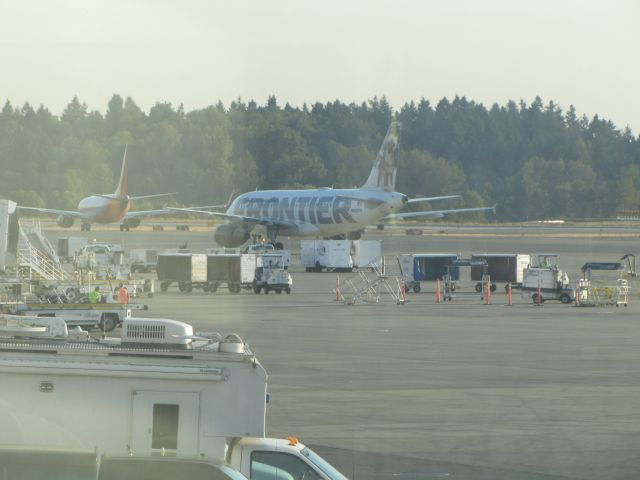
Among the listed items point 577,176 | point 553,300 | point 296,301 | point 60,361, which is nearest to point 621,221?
point 577,176

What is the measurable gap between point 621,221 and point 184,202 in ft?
139

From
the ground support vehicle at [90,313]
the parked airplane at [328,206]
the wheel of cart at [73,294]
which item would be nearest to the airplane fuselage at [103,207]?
the wheel of cart at [73,294]

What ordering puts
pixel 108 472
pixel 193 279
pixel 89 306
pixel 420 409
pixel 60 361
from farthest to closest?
pixel 193 279
pixel 89 306
pixel 420 409
pixel 60 361
pixel 108 472

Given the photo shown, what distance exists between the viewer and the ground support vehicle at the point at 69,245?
69.4 metres

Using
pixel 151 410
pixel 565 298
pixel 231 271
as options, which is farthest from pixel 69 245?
pixel 151 410

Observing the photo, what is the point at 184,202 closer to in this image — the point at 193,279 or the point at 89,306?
the point at 193,279

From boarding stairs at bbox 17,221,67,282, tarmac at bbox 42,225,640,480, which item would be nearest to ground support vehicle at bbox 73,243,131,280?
boarding stairs at bbox 17,221,67,282

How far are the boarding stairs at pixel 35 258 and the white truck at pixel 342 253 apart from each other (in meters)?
27.1

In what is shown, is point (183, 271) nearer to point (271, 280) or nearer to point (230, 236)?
point (271, 280)

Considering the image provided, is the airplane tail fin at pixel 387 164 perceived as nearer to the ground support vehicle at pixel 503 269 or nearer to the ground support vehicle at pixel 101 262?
the ground support vehicle at pixel 101 262

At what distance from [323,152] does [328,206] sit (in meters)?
7.11

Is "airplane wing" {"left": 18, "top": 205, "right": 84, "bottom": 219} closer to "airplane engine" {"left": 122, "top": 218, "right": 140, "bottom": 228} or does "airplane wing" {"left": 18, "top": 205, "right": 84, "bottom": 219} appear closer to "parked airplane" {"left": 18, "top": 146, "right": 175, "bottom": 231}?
"parked airplane" {"left": 18, "top": 146, "right": 175, "bottom": 231}

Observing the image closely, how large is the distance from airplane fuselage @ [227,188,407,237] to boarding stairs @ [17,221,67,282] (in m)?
32.5

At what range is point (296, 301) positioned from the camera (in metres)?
49.4
